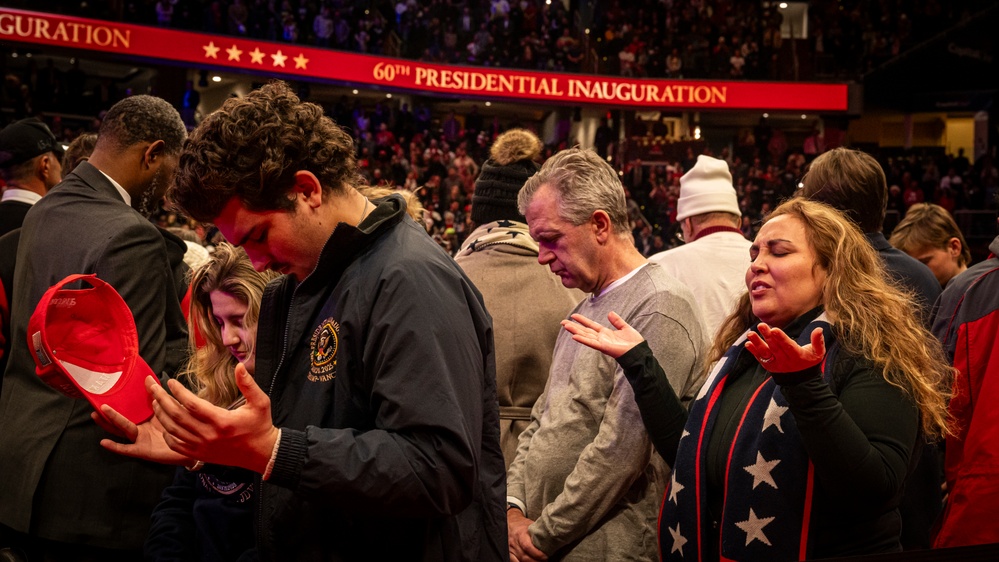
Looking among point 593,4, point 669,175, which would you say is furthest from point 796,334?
point 593,4

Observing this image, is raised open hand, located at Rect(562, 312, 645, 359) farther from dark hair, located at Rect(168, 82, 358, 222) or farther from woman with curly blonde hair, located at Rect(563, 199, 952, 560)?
dark hair, located at Rect(168, 82, 358, 222)

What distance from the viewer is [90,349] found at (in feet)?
6.15

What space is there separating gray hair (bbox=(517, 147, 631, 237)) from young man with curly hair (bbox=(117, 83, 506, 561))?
86 centimetres

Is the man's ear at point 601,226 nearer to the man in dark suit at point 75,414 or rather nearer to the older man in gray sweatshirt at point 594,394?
the older man in gray sweatshirt at point 594,394

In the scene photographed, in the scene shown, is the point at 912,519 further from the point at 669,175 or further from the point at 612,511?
the point at 669,175

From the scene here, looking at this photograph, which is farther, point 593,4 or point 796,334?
point 593,4

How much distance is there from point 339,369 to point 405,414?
0.17m

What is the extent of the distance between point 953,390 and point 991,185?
18525 millimetres

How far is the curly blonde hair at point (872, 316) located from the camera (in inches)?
77.4

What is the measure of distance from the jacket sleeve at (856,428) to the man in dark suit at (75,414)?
1.72 metres

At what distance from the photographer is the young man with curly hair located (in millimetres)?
1405

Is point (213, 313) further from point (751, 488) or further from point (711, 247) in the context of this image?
point (711, 247)

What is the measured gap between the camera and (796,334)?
6.97 ft

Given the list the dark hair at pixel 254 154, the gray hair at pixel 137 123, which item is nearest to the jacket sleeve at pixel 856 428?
the dark hair at pixel 254 154
